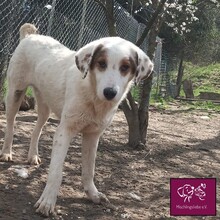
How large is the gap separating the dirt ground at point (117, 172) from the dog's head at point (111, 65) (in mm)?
949

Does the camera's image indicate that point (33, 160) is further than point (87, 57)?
Yes

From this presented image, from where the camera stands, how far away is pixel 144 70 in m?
3.35

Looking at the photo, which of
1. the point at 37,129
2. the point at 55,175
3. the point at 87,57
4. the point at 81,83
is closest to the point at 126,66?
the point at 87,57

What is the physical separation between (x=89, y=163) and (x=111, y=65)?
39.5 inches

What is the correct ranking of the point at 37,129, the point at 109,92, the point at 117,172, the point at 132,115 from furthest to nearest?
the point at 132,115 < the point at 117,172 < the point at 37,129 < the point at 109,92

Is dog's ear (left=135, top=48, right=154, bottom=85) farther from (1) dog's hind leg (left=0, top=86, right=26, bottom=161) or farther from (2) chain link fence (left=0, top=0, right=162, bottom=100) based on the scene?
(2) chain link fence (left=0, top=0, right=162, bottom=100)

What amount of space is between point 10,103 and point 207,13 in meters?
18.1

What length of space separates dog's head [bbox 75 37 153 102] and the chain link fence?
306 cm

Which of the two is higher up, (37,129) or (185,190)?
(37,129)

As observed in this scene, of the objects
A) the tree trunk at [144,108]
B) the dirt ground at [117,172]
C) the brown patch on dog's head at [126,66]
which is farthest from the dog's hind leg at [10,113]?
the tree trunk at [144,108]

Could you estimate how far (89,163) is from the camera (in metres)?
3.73

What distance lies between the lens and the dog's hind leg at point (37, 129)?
4301mm

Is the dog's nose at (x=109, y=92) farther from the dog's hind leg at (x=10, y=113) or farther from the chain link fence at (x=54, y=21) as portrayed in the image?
the chain link fence at (x=54, y=21)

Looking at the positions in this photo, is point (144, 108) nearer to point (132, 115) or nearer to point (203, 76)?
point (132, 115)
